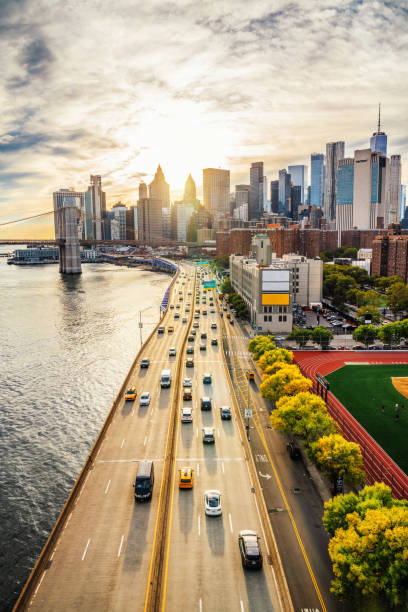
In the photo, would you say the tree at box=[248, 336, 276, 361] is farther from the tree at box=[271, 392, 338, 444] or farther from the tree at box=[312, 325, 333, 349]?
the tree at box=[271, 392, 338, 444]

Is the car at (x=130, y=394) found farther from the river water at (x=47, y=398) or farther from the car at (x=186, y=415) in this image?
the car at (x=186, y=415)

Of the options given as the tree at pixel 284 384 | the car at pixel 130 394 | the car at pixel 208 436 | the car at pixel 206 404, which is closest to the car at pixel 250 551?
the car at pixel 208 436

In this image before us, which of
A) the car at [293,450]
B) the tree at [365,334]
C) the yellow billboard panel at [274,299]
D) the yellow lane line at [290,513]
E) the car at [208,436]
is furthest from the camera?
the yellow billboard panel at [274,299]

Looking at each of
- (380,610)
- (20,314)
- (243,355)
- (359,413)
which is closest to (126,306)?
(20,314)

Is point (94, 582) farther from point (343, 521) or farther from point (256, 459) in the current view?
point (256, 459)

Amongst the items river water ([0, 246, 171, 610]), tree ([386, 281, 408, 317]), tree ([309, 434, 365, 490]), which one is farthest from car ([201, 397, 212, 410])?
tree ([386, 281, 408, 317])
